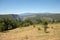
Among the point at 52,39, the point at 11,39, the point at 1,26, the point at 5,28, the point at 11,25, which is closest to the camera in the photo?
the point at 52,39

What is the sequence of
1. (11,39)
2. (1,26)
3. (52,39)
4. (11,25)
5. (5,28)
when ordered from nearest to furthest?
(52,39) → (11,39) → (1,26) → (5,28) → (11,25)

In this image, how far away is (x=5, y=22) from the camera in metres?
33.2

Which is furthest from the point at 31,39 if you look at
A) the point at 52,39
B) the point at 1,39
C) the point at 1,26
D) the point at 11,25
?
the point at 11,25

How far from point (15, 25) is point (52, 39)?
20817 millimetres

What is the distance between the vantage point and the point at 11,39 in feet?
58.9

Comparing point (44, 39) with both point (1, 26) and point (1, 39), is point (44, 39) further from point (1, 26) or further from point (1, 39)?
point (1, 26)

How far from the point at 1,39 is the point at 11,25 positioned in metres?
16.8

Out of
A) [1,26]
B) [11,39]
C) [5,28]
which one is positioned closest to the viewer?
[11,39]

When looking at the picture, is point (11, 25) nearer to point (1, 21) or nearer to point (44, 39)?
point (1, 21)

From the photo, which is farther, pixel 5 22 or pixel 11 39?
pixel 5 22

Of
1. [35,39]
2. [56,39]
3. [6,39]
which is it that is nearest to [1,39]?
[6,39]

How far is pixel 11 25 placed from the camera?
34969 mm

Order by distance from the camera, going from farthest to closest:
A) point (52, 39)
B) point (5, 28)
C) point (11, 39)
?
1. point (5, 28)
2. point (11, 39)
3. point (52, 39)

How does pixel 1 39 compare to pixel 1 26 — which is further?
pixel 1 26
